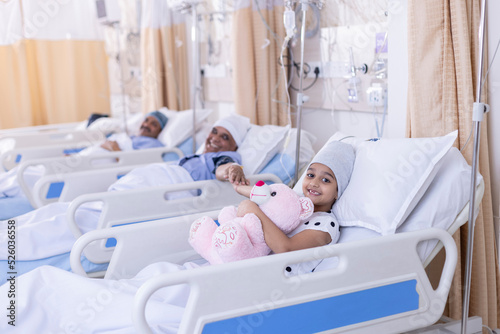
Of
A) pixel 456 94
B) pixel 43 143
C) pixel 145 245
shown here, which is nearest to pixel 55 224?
pixel 145 245

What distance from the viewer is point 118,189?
2.55 metres

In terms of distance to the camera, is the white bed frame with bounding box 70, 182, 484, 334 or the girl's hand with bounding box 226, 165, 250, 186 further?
the girl's hand with bounding box 226, 165, 250, 186

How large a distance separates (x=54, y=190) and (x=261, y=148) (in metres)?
1.18

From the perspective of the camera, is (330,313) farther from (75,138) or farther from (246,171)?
(75,138)

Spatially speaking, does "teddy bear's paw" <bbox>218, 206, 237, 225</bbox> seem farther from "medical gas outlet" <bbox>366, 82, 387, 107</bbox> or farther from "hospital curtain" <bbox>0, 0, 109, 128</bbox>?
"hospital curtain" <bbox>0, 0, 109, 128</bbox>

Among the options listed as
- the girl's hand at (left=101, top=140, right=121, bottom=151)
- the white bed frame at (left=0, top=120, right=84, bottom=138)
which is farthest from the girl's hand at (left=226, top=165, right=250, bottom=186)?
the white bed frame at (left=0, top=120, right=84, bottom=138)

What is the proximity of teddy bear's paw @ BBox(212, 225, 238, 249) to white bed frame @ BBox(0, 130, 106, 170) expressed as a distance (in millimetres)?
2405

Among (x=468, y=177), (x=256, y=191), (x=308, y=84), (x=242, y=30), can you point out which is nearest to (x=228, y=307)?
(x=256, y=191)

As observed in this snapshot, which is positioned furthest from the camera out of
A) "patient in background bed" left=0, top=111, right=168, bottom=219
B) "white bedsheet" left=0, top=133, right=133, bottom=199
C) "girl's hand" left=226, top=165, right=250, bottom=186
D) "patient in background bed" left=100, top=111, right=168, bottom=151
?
"patient in background bed" left=100, top=111, right=168, bottom=151

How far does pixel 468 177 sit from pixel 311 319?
71cm

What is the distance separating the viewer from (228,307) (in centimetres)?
136

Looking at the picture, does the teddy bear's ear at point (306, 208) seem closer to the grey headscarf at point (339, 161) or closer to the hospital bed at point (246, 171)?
the grey headscarf at point (339, 161)

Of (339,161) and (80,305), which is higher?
(339,161)

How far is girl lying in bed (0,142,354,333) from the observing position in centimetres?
142
